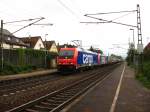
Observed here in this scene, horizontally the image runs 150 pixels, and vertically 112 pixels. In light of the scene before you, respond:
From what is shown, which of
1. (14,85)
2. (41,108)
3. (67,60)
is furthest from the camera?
(67,60)

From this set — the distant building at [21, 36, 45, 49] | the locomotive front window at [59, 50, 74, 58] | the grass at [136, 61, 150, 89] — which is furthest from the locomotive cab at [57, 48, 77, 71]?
the distant building at [21, 36, 45, 49]

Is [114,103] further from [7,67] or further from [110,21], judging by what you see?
[7,67]

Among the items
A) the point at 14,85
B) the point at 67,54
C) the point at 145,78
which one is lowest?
the point at 14,85

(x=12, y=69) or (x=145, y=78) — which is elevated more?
(x=12, y=69)

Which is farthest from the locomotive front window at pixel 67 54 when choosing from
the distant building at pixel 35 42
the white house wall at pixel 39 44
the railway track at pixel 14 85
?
the white house wall at pixel 39 44

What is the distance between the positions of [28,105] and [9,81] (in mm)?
13807

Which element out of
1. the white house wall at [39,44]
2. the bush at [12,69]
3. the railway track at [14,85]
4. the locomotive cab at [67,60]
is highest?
the white house wall at [39,44]

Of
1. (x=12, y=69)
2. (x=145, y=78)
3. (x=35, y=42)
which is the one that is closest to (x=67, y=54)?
(x=12, y=69)

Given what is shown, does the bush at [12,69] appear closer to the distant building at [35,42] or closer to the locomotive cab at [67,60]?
the locomotive cab at [67,60]

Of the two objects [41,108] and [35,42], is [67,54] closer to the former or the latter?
[41,108]

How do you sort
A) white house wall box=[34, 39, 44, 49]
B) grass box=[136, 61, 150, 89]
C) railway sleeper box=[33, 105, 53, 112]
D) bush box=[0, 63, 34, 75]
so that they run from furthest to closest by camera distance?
white house wall box=[34, 39, 44, 49]
bush box=[0, 63, 34, 75]
grass box=[136, 61, 150, 89]
railway sleeper box=[33, 105, 53, 112]

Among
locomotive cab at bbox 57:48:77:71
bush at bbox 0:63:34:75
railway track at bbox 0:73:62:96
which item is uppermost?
locomotive cab at bbox 57:48:77:71

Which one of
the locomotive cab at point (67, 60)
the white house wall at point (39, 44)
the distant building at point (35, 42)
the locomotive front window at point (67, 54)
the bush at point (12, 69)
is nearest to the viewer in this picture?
the bush at point (12, 69)

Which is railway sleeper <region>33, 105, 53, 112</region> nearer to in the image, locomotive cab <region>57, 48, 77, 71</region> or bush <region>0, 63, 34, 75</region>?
bush <region>0, 63, 34, 75</region>
